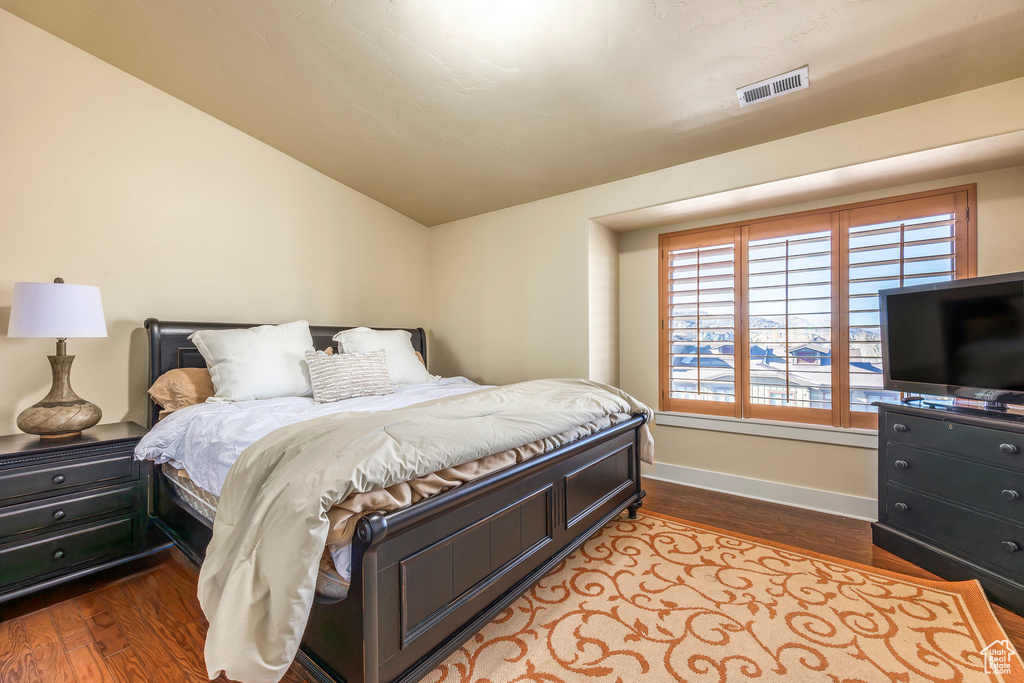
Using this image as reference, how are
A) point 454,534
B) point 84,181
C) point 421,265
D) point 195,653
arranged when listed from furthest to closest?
1. point 421,265
2. point 84,181
3. point 195,653
4. point 454,534

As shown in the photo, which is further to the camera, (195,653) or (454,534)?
(195,653)

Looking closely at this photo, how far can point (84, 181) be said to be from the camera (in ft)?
7.70

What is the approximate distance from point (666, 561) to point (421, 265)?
3.30m

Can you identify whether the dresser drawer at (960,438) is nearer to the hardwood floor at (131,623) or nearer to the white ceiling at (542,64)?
the hardwood floor at (131,623)

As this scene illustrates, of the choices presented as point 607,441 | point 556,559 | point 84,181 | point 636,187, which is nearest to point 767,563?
point 607,441

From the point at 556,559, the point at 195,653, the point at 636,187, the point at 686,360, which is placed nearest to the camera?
the point at 195,653

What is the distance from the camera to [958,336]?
2.11m

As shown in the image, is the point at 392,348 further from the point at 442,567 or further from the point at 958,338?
the point at 958,338

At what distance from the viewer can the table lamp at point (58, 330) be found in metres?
1.93

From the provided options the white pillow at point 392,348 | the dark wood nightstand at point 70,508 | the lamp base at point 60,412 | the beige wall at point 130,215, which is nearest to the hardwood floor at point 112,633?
the dark wood nightstand at point 70,508

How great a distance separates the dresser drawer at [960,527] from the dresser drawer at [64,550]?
A: 152 inches

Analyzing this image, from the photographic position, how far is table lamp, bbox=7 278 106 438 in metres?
1.93

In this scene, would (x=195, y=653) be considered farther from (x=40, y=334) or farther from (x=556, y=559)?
(x=40, y=334)

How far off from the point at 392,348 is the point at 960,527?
10.8ft
